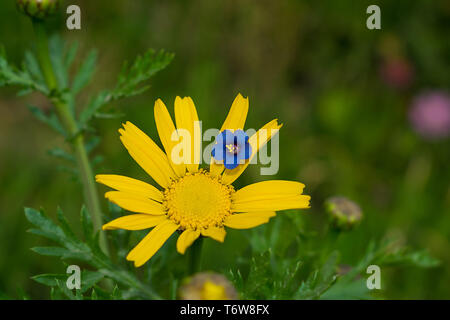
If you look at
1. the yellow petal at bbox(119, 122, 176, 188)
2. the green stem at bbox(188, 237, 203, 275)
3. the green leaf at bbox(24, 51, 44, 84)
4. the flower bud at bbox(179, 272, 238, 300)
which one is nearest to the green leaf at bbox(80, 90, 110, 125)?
the green leaf at bbox(24, 51, 44, 84)

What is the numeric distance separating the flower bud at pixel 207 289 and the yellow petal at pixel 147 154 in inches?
22.6

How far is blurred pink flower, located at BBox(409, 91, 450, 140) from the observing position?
15.9 feet

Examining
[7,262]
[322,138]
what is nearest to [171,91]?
[322,138]

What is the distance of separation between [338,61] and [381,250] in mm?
2857

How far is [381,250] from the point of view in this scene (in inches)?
106

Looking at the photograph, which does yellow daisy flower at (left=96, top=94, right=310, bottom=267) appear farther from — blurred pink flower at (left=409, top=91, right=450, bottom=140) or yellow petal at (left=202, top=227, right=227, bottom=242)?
blurred pink flower at (left=409, top=91, right=450, bottom=140)

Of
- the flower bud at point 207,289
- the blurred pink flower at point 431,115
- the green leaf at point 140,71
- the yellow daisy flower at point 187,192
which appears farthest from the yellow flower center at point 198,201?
the blurred pink flower at point 431,115

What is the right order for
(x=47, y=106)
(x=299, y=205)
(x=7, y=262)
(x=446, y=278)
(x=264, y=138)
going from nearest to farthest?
(x=299, y=205)
(x=264, y=138)
(x=7, y=262)
(x=446, y=278)
(x=47, y=106)

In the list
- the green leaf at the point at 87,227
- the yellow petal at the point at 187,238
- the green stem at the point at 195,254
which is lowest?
the green stem at the point at 195,254

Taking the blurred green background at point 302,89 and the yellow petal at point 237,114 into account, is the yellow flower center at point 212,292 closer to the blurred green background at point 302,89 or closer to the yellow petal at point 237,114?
the yellow petal at point 237,114

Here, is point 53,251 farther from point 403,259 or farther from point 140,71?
point 403,259

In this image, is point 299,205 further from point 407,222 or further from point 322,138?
point 322,138

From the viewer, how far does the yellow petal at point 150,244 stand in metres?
1.84

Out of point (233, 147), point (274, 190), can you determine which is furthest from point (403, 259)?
point (233, 147)
